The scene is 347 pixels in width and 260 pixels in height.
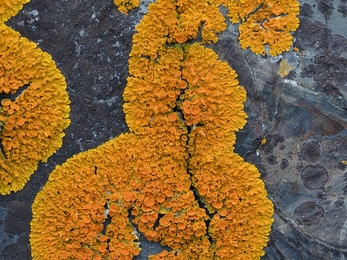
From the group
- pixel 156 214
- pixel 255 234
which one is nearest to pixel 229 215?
pixel 255 234

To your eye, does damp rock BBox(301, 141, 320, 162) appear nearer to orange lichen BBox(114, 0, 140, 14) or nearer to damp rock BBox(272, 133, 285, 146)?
damp rock BBox(272, 133, 285, 146)

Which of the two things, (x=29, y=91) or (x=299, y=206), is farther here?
(x=299, y=206)

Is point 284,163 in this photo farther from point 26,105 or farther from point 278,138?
point 26,105

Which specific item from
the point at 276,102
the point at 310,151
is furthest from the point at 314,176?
the point at 276,102

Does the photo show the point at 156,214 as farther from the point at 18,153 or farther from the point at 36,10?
the point at 36,10

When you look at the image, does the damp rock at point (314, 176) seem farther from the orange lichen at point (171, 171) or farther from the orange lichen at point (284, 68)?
the orange lichen at point (284, 68)

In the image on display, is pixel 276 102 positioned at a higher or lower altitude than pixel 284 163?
higher
